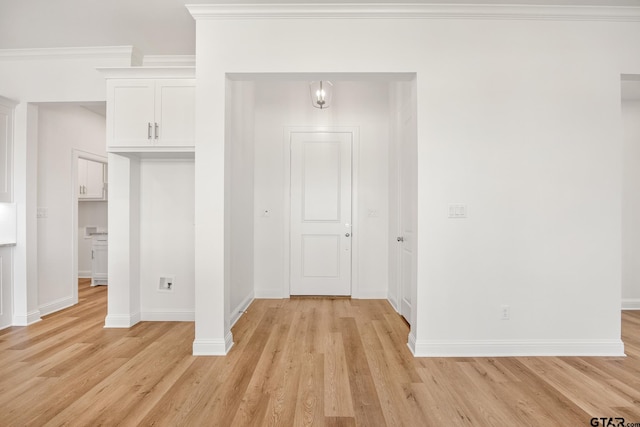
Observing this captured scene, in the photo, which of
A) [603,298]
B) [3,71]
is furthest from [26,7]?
[603,298]

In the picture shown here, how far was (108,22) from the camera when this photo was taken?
303 cm

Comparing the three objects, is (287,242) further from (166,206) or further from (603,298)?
(603,298)

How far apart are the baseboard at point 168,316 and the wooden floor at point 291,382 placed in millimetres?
249

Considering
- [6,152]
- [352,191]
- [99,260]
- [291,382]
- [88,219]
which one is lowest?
[291,382]

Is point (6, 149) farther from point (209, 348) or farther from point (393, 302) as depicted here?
point (393, 302)

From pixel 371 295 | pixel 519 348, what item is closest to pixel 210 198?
pixel 371 295

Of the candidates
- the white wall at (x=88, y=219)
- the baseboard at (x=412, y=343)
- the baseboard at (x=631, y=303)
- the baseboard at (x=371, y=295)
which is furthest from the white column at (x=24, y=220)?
the baseboard at (x=631, y=303)

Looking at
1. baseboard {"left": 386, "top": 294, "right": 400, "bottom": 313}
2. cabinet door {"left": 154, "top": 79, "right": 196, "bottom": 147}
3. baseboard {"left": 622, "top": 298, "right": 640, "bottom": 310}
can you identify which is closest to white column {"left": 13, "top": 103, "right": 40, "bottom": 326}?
cabinet door {"left": 154, "top": 79, "right": 196, "bottom": 147}

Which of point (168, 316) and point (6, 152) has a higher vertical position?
point (6, 152)

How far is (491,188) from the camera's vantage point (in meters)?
2.73

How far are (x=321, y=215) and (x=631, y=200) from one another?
394cm

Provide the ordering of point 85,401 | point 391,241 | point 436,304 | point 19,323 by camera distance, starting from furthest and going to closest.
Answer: point 391,241 < point 19,323 < point 436,304 < point 85,401

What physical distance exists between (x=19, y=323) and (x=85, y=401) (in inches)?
88.4

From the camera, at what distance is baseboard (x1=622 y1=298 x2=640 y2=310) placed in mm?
4055
